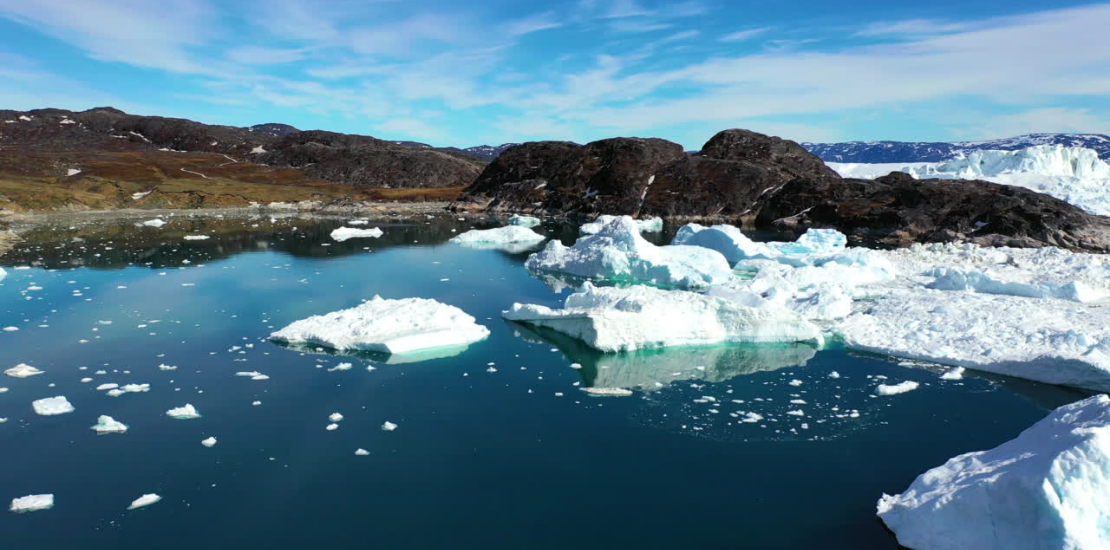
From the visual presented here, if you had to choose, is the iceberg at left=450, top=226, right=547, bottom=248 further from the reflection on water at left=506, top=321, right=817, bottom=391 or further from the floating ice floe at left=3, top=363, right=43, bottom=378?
the floating ice floe at left=3, top=363, right=43, bottom=378

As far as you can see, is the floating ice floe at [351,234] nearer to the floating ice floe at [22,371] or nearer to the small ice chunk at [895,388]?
the floating ice floe at [22,371]

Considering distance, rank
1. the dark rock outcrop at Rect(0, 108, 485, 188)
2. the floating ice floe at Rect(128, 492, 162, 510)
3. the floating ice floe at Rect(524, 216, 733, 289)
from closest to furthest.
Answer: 1. the floating ice floe at Rect(128, 492, 162, 510)
2. the floating ice floe at Rect(524, 216, 733, 289)
3. the dark rock outcrop at Rect(0, 108, 485, 188)

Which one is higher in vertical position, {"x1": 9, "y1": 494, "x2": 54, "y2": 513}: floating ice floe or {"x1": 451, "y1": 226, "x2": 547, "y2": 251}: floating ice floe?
{"x1": 451, "y1": 226, "x2": 547, "y2": 251}: floating ice floe

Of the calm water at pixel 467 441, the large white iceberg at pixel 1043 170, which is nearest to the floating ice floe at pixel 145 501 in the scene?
the calm water at pixel 467 441

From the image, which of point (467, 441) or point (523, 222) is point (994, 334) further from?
point (523, 222)

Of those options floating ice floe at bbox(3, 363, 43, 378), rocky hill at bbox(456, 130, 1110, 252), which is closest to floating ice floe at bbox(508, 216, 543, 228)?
rocky hill at bbox(456, 130, 1110, 252)

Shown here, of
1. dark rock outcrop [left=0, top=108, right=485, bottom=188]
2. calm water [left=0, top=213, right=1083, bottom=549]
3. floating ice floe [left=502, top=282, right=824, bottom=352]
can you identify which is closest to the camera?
calm water [left=0, top=213, right=1083, bottom=549]

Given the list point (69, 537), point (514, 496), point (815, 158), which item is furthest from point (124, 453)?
point (815, 158)
